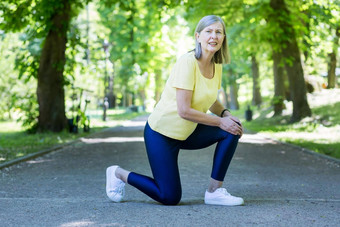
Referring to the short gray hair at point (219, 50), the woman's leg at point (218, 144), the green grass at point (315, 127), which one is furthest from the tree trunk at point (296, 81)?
the woman's leg at point (218, 144)

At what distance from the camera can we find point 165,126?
5.15m

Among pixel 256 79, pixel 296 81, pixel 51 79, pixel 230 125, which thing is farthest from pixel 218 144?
pixel 256 79

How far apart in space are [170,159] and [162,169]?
12cm

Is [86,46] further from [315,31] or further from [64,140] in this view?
[315,31]

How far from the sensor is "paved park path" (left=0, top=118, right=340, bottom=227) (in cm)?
472

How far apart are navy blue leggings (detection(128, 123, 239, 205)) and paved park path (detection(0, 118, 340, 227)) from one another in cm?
18

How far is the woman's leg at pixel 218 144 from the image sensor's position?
5.21m

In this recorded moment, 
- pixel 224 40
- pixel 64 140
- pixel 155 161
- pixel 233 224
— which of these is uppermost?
pixel 224 40

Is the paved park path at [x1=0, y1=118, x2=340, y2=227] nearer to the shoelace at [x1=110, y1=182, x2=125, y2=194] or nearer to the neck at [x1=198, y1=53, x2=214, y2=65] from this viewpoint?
the shoelace at [x1=110, y1=182, x2=125, y2=194]

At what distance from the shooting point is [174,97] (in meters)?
5.14

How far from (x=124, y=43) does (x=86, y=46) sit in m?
17.3

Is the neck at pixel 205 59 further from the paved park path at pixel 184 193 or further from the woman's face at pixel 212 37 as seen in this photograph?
the paved park path at pixel 184 193

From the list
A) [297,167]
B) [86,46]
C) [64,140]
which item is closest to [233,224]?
[297,167]

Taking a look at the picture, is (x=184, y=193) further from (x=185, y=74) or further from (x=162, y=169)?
(x=185, y=74)
